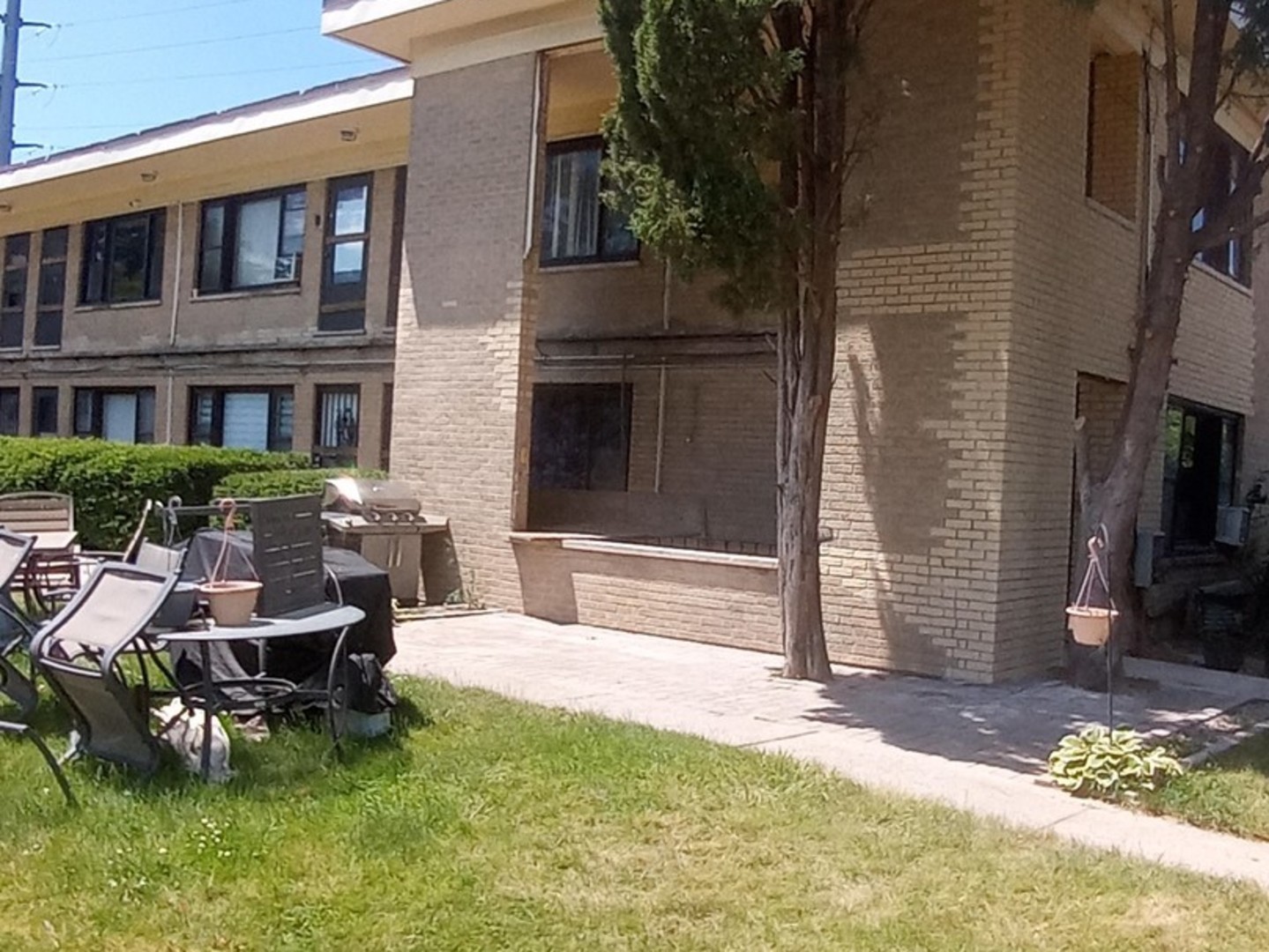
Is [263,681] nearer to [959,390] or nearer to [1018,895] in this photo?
[1018,895]

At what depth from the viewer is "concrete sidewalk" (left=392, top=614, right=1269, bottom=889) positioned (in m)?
5.92

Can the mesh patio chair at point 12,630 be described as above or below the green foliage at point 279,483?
below

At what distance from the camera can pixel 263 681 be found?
6.54 metres

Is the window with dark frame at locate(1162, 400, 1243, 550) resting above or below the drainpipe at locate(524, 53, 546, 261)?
below

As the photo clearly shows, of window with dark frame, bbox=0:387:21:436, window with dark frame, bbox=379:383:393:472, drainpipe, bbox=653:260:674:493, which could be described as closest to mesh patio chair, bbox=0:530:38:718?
drainpipe, bbox=653:260:674:493

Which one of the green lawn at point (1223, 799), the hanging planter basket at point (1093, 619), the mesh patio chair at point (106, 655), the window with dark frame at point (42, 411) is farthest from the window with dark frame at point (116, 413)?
the green lawn at point (1223, 799)

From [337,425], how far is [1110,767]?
43.6 ft

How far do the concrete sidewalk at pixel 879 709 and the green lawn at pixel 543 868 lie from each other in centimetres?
54

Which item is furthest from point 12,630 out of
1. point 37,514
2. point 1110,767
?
point 1110,767

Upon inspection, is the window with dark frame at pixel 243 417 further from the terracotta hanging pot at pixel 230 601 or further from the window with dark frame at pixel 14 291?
the terracotta hanging pot at pixel 230 601

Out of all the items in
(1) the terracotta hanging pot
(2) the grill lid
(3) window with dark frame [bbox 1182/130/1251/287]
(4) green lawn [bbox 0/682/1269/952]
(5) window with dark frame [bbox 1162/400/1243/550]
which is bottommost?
(4) green lawn [bbox 0/682/1269/952]

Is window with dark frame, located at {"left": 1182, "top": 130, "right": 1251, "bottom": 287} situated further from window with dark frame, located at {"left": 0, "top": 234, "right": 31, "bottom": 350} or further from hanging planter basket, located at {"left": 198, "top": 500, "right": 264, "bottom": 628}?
window with dark frame, located at {"left": 0, "top": 234, "right": 31, "bottom": 350}

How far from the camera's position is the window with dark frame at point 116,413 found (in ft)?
68.0

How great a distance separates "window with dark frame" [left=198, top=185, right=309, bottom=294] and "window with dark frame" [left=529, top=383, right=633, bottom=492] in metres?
5.10
